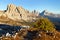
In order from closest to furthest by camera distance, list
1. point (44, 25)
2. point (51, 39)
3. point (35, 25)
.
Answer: point (51, 39)
point (44, 25)
point (35, 25)

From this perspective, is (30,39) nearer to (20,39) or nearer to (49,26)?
(20,39)

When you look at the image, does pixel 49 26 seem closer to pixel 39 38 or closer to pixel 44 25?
pixel 44 25

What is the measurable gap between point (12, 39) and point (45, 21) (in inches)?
2454

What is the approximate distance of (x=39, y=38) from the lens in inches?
1594

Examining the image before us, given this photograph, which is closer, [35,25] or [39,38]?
[39,38]

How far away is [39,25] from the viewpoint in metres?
103

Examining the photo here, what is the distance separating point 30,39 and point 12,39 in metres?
4.56

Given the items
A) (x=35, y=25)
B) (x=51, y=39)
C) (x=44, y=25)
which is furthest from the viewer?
(x=35, y=25)

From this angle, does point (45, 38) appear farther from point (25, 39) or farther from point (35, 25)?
point (35, 25)

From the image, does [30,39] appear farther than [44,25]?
No

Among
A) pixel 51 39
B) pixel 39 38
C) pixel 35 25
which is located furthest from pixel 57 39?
pixel 35 25

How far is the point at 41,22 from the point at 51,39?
6211 cm

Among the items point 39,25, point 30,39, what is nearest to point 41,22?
point 39,25

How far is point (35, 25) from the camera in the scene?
105375mm
